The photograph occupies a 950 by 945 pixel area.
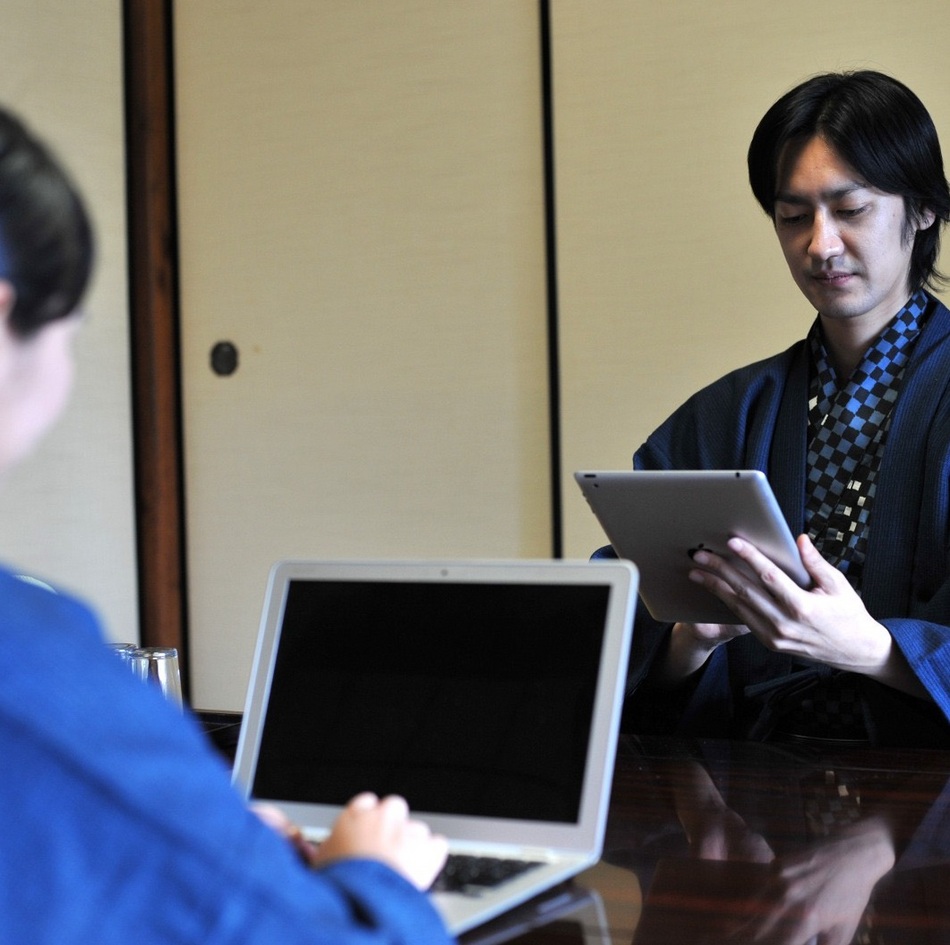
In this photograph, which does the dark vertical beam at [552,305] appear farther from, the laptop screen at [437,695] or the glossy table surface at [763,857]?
Answer: the laptop screen at [437,695]

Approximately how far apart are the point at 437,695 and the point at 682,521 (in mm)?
515

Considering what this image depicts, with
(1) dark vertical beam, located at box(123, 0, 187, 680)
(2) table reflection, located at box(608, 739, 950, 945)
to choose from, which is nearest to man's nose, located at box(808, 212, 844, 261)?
(2) table reflection, located at box(608, 739, 950, 945)

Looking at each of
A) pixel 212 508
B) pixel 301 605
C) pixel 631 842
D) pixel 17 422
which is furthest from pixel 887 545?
pixel 212 508

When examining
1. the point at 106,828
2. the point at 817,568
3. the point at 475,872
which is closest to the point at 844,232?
the point at 817,568

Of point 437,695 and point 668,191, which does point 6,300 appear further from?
point 668,191

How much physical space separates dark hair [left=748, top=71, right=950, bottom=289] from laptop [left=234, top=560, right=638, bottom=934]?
108cm

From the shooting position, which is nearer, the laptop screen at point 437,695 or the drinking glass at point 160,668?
the laptop screen at point 437,695

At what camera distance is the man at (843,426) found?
1681mm

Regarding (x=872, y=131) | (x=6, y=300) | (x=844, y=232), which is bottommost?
(x=6, y=300)

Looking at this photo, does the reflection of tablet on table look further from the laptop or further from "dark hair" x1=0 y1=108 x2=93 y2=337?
"dark hair" x1=0 y1=108 x2=93 y2=337

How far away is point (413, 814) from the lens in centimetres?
94

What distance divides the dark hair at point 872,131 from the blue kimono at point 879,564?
0.18m

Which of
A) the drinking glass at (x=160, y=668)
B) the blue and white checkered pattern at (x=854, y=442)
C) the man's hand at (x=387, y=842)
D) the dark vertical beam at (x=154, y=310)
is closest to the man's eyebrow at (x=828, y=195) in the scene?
the blue and white checkered pattern at (x=854, y=442)

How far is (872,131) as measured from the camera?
5.88 ft
